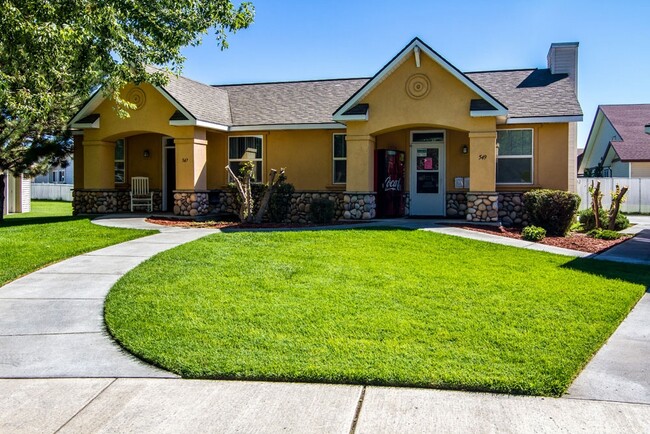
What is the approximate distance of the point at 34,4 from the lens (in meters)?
9.47

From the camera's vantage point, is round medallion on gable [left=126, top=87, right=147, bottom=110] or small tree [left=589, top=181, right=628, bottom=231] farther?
round medallion on gable [left=126, top=87, right=147, bottom=110]

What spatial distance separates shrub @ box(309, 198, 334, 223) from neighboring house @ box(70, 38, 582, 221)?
0.54m

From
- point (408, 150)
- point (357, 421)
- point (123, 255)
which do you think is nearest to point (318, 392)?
point (357, 421)

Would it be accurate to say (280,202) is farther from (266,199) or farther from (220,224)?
(220,224)

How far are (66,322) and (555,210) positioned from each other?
11453mm

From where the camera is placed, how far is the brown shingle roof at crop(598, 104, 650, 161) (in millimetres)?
29109

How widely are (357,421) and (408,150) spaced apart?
14.7 meters

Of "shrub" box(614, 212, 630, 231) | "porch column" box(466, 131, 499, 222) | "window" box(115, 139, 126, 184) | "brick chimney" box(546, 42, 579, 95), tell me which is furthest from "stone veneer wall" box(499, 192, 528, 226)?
"window" box(115, 139, 126, 184)

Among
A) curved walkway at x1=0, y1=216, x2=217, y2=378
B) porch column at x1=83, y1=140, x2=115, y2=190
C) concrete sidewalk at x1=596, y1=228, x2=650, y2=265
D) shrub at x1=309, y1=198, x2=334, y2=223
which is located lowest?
curved walkway at x1=0, y1=216, x2=217, y2=378

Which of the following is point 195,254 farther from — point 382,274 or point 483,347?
point 483,347

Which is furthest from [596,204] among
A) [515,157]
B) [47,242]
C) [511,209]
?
[47,242]

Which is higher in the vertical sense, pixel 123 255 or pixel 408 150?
pixel 408 150

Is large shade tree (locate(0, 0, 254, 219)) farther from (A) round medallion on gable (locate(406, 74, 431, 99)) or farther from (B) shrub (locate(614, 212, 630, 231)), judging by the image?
(B) shrub (locate(614, 212, 630, 231))

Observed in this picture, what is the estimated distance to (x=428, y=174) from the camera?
59.0ft
